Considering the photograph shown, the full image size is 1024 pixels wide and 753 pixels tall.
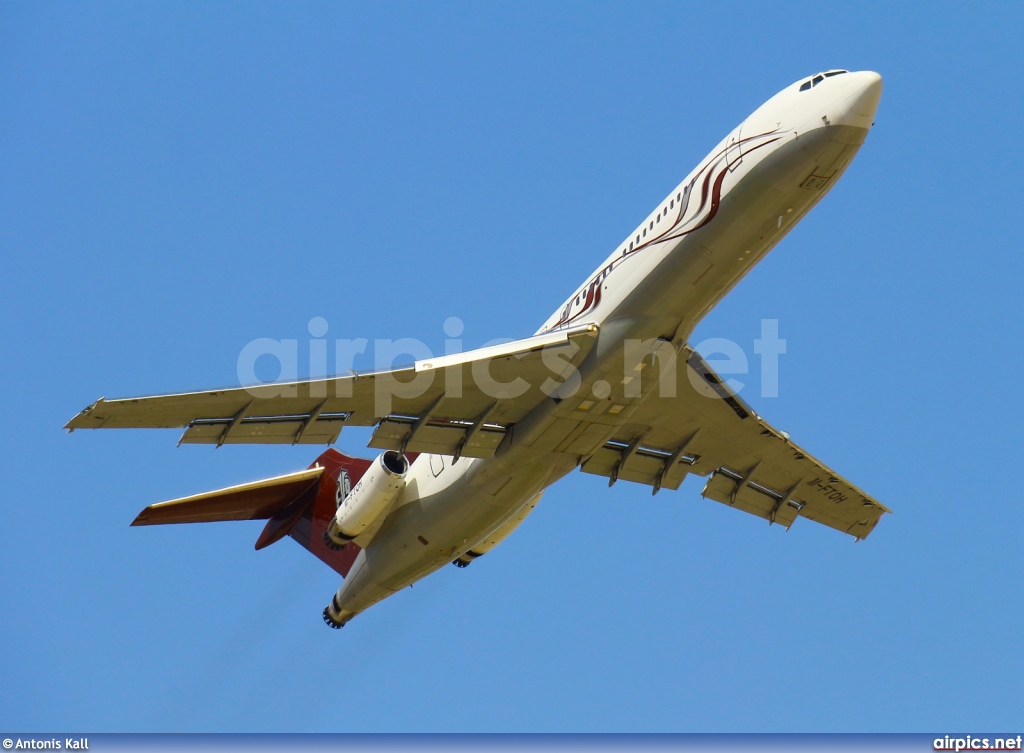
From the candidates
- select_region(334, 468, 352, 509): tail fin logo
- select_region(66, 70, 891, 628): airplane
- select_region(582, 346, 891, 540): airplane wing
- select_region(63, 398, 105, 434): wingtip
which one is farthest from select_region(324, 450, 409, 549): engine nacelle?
select_region(63, 398, 105, 434): wingtip

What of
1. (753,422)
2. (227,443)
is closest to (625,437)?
(753,422)

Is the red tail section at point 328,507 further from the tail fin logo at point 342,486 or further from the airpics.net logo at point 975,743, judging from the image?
the airpics.net logo at point 975,743

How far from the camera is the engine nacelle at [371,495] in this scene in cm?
3022

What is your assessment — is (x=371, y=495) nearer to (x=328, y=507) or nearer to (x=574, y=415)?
(x=328, y=507)

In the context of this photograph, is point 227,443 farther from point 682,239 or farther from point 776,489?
point 776,489

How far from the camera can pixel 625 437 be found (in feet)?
103

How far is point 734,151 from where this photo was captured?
82.9 feet

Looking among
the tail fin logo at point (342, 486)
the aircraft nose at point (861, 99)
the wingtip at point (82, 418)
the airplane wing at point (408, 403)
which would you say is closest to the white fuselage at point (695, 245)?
the aircraft nose at point (861, 99)

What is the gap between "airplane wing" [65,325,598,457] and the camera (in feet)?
85.5

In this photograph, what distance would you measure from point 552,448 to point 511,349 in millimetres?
3158

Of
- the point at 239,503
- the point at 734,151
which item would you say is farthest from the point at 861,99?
the point at 239,503

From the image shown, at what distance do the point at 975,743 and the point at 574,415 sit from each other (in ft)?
34.4

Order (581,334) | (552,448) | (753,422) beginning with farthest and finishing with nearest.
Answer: (753,422) < (552,448) < (581,334)

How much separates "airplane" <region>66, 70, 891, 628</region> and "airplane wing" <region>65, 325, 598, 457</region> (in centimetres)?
4
